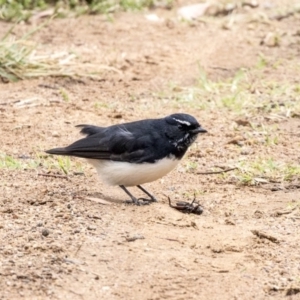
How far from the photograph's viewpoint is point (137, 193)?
822cm

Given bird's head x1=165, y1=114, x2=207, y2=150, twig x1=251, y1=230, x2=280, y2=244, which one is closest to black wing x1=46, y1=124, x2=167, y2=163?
bird's head x1=165, y1=114, x2=207, y2=150

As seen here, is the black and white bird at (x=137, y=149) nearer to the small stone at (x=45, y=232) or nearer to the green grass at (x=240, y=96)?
the small stone at (x=45, y=232)

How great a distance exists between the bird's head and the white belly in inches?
6.8

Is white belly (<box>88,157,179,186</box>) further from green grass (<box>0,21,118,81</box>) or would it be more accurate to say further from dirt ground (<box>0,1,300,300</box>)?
green grass (<box>0,21,118,81</box>)

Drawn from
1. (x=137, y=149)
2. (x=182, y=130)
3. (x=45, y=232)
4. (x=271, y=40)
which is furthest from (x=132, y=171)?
(x=271, y=40)

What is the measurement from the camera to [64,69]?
11688 millimetres

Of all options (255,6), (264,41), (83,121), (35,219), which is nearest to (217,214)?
(35,219)

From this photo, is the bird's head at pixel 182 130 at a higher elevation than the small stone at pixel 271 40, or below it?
higher

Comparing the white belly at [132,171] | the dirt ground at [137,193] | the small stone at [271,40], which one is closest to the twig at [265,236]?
the dirt ground at [137,193]

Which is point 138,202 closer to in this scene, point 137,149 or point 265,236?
point 137,149

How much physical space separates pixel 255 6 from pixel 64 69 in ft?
15.5

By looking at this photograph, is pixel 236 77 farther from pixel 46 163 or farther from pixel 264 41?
pixel 46 163

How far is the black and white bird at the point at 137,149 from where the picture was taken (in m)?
7.43

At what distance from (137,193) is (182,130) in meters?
0.85
